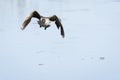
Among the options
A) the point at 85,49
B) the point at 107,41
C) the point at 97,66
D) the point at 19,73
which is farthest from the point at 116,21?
the point at 19,73

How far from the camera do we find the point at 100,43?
68.9ft

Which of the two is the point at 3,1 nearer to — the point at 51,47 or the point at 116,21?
the point at 116,21

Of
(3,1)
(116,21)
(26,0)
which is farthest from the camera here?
(26,0)

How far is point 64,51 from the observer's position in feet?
59.8

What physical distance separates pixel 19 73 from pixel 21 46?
11.6 ft

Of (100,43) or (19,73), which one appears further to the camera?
(100,43)

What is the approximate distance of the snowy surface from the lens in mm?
16075

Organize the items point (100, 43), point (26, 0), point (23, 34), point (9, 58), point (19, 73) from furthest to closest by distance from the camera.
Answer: point (26, 0)
point (23, 34)
point (100, 43)
point (9, 58)
point (19, 73)

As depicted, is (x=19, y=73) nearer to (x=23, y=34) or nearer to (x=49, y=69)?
(x=49, y=69)

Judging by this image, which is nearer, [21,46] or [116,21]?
[21,46]

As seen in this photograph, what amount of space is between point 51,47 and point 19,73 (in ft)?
10.2

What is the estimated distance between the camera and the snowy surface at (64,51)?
1608 cm

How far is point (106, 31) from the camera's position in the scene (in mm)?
23188

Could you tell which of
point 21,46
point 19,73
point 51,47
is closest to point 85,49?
point 51,47
